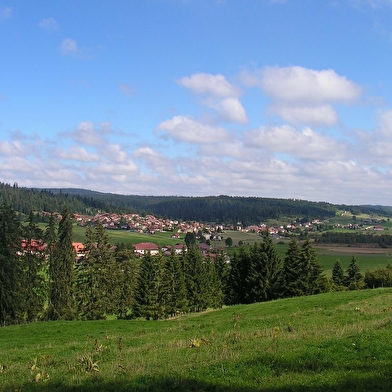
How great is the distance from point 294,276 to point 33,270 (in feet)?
115

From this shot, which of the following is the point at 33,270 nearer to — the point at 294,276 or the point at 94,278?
the point at 94,278

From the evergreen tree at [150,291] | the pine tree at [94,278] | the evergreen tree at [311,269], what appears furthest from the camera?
the evergreen tree at [311,269]

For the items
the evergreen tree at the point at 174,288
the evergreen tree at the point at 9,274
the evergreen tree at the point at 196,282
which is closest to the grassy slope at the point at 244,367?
Answer: the evergreen tree at the point at 9,274

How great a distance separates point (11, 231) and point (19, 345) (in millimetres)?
21527

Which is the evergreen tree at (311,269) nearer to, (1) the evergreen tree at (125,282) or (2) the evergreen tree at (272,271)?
(2) the evergreen tree at (272,271)

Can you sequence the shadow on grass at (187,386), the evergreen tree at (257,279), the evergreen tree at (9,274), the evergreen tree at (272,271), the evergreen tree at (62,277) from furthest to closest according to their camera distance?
the evergreen tree at (257,279) → the evergreen tree at (272,271) → the evergreen tree at (62,277) → the evergreen tree at (9,274) → the shadow on grass at (187,386)

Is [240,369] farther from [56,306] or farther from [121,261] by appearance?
[121,261]

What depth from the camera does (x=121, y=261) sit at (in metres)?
67.6

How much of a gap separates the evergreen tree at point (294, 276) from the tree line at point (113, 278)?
14 centimetres

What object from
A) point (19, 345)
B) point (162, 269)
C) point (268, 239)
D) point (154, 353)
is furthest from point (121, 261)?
point (154, 353)

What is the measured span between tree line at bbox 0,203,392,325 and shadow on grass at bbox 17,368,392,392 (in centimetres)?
3568

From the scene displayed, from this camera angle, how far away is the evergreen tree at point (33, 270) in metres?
44.6

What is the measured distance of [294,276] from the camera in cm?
5562

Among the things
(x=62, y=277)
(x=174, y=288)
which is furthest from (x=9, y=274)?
(x=174, y=288)
